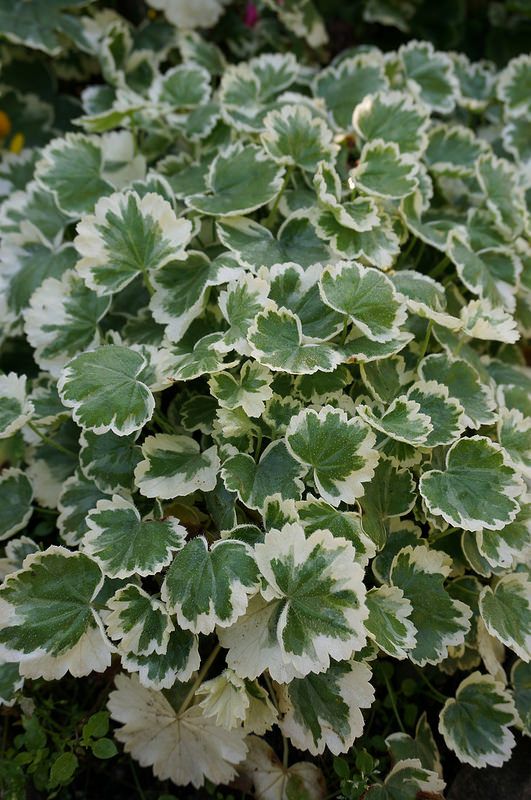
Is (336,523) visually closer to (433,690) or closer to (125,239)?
(433,690)

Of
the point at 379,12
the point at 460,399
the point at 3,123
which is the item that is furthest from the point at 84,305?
the point at 379,12

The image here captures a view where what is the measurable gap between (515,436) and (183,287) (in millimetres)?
597

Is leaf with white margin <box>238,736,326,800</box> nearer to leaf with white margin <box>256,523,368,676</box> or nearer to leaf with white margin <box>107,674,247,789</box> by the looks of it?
leaf with white margin <box>107,674,247,789</box>

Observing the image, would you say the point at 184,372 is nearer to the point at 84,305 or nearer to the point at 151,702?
the point at 84,305

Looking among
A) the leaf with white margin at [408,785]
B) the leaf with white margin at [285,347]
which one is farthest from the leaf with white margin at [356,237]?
the leaf with white margin at [408,785]

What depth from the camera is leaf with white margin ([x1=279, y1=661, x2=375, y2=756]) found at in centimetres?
99

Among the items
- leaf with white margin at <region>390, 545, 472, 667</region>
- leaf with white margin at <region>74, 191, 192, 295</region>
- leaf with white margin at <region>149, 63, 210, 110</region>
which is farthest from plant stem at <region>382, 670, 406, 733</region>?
leaf with white margin at <region>149, 63, 210, 110</region>

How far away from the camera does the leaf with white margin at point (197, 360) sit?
1.02 m

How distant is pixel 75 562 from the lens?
1.02m

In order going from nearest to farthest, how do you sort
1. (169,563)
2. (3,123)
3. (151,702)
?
(169,563), (151,702), (3,123)

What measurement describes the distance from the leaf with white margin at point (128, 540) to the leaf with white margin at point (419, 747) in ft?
1.54

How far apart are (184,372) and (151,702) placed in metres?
0.50

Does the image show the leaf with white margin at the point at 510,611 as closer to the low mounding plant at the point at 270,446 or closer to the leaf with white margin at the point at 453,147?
the low mounding plant at the point at 270,446

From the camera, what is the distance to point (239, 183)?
1.32 m
